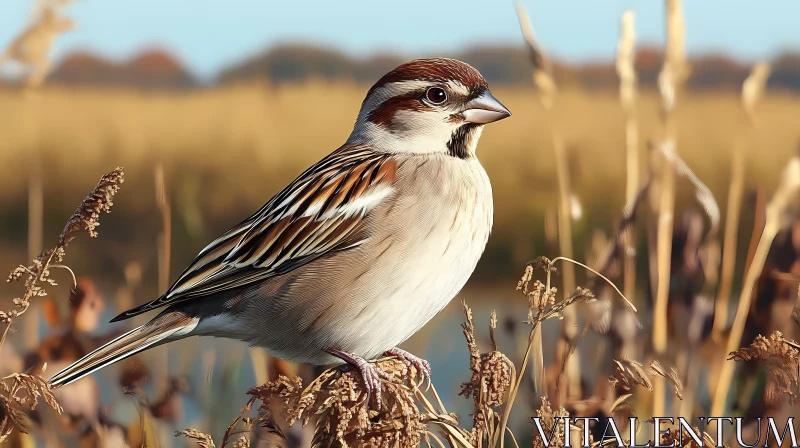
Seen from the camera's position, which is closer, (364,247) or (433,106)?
(364,247)

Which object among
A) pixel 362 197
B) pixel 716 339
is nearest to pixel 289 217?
pixel 362 197

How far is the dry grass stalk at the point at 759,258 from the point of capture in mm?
3025

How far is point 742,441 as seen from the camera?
2.85m

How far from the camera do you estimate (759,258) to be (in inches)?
119

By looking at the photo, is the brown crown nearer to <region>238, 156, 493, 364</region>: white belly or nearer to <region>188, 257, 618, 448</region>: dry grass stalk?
<region>238, 156, 493, 364</region>: white belly

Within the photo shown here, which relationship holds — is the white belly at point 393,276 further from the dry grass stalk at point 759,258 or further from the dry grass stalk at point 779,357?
the dry grass stalk at point 759,258

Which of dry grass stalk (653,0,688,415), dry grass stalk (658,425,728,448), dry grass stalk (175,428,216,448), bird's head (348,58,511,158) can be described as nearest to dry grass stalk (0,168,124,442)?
dry grass stalk (175,428,216,448)

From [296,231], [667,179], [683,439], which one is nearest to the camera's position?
[683,439]

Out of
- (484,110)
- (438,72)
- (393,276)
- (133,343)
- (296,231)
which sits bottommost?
(133,343)

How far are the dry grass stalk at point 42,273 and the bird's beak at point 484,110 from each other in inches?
47.9

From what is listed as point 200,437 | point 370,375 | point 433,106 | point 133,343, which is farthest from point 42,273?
point 433,106

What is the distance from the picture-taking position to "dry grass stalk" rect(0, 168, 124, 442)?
1.98 meters

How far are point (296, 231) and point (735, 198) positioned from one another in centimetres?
150

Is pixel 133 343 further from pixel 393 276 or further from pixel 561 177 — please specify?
pixel 561 177
